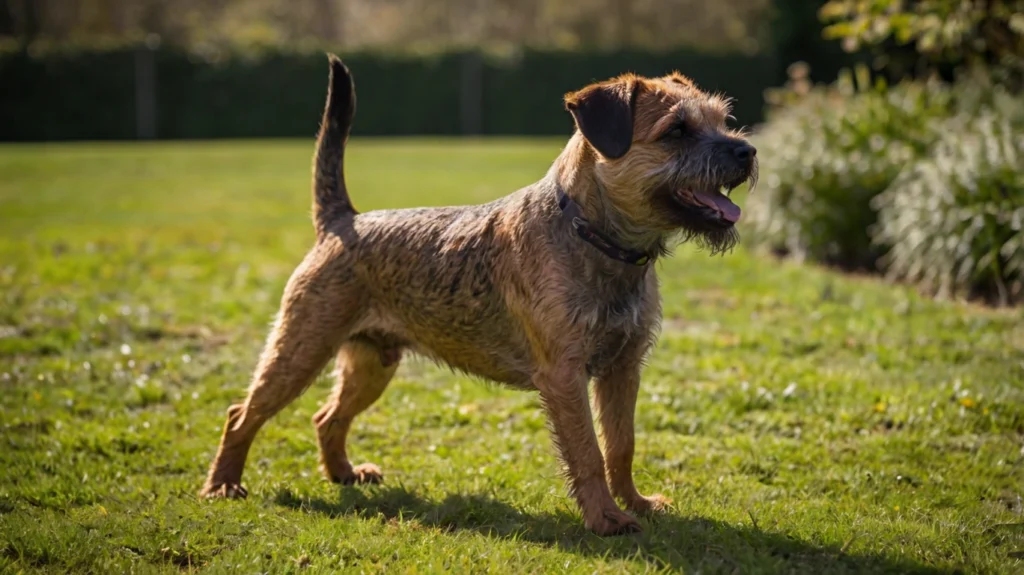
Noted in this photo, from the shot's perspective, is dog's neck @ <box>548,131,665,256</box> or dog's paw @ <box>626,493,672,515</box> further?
dog's paw @ <box>626,493,672,515</box>

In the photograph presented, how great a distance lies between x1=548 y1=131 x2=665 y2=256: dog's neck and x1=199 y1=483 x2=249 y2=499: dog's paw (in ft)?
7.80

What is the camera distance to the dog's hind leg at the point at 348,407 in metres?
5.63

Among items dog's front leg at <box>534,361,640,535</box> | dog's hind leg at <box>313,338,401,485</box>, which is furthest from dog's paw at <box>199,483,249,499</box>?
dog's front leg at <box>534,361,640,535</box>

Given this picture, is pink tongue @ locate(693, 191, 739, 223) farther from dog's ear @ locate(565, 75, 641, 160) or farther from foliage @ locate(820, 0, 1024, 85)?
foliage @ locate(820, 0, 1024, 85)

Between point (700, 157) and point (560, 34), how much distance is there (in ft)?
175

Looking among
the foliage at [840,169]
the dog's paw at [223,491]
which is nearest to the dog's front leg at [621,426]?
the dog's paw at [223,491]

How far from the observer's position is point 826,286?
10211 mm

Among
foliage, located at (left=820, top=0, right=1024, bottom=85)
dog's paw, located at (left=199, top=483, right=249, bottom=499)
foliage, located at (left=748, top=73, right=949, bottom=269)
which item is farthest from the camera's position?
foliage, located at (left=748, top=73, right=949, bottom=269)

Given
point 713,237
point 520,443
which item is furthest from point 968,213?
point 713,237

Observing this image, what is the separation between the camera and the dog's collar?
183 inches

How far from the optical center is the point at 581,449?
4.55 meters

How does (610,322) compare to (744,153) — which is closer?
(744,153)

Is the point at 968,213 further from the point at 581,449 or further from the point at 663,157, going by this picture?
the point at 581,449

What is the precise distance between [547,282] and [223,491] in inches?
83.4
